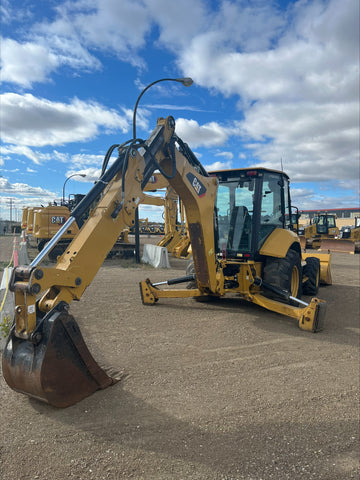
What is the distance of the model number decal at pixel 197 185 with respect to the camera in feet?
19.3

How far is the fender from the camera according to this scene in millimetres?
6957

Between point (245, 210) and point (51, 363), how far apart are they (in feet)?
16.2

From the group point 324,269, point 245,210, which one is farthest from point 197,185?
point 324,269

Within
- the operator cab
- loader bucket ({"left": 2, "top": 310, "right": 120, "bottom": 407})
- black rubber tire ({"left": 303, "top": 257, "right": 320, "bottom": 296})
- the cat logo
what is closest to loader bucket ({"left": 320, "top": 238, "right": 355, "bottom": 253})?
black rubber tire ({"left": 303, "top": 257, "right": 320, "bottom": 296})

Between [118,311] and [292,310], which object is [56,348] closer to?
[118,311]

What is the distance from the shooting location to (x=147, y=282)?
7875 millimetres

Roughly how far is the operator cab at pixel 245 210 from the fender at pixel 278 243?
0.10 meters

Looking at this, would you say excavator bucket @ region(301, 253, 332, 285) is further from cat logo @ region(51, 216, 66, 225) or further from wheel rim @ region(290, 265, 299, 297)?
cat logo @ region(51, 216, 66, 225)

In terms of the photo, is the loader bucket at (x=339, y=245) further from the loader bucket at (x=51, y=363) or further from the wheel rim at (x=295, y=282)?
the loader bucket at (x=51, y=363)

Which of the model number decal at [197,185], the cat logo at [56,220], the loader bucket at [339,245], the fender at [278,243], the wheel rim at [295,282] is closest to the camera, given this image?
the model number decal at [197,185]

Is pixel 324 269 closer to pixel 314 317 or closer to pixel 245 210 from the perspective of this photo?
pixel 245 210

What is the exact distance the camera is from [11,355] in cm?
346

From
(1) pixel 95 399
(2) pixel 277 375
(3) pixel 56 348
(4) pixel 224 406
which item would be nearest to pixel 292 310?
(2) pixel 277 375

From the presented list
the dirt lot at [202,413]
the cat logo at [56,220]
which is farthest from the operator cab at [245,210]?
the cat logo at [56,220]
